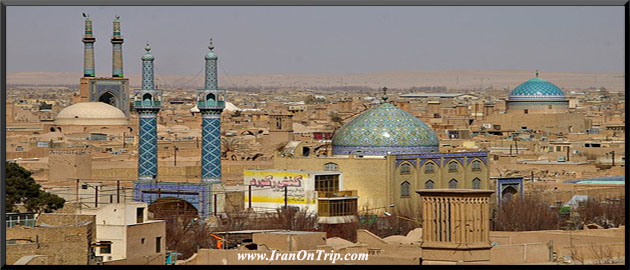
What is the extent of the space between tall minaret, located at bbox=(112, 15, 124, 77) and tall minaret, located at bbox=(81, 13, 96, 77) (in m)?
0.61

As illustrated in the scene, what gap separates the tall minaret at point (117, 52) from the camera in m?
46.7

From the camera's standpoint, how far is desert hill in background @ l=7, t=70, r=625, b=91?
3339 inches

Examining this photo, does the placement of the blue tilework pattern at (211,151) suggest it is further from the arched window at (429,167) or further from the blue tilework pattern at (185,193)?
the arched window at (429,167)

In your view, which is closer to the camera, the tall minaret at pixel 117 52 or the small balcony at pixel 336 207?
the small balcony at pixel 336 207

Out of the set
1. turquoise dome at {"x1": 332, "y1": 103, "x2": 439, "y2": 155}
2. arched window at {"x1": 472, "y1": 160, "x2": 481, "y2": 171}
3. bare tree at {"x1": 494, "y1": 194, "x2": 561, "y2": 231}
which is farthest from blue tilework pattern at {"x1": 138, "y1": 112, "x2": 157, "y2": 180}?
bare tree at {"x1": 494, "y1": 194, "x2": 561, "y2": 231}

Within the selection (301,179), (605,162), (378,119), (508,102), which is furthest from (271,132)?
(508,102)

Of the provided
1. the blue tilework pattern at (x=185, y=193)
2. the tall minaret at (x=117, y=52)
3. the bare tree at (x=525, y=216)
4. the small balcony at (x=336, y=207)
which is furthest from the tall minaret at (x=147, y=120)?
the tall minaret at (x=117, y=52)

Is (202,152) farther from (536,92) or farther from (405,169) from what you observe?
(536,92)

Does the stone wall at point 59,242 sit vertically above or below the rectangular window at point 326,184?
below

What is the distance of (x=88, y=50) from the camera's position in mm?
50688

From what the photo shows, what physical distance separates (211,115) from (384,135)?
2.21m
